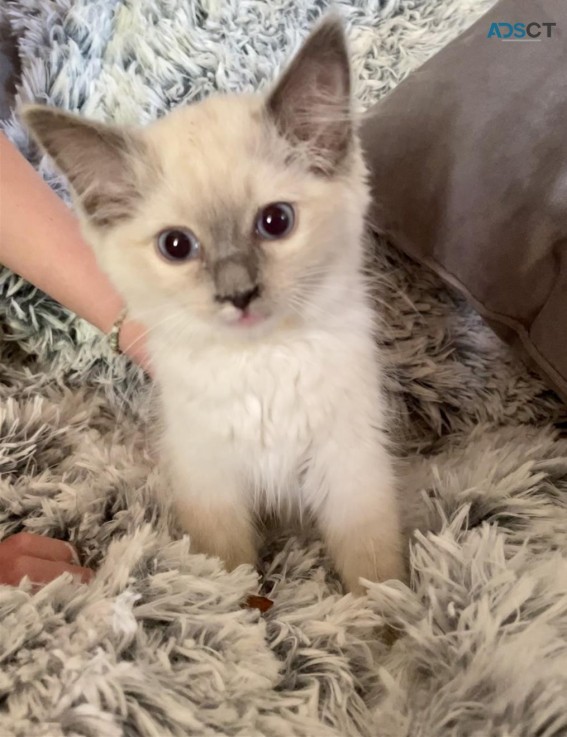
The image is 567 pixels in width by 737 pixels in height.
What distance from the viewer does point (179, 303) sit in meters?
0.83

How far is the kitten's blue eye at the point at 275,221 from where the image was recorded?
2.67ft

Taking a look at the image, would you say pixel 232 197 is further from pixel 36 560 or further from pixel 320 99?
pixel 36 560

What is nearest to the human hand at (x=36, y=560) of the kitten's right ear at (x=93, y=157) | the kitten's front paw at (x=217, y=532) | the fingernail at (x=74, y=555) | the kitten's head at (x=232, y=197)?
the fingernail at (x=74, y=555)

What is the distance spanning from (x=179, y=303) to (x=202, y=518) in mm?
332

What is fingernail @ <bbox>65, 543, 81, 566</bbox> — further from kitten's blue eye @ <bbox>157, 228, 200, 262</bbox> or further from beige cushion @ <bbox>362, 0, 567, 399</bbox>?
beige cushion @ <bbox>362, 0, 567, 399</bbox>

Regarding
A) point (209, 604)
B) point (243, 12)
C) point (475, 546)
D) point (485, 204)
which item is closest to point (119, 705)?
point (209, 604)

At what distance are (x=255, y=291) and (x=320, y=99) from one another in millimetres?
255

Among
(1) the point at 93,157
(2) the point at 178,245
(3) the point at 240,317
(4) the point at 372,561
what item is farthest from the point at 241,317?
(4) the point at 372,561

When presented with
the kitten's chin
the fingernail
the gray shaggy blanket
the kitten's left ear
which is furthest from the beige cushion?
the fingernail

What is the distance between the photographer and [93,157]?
0.84m

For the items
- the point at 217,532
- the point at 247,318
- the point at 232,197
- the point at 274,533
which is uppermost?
the point at 232,197

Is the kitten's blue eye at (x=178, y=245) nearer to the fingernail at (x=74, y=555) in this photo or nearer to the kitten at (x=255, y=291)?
the kitten at (x=255, y=291)

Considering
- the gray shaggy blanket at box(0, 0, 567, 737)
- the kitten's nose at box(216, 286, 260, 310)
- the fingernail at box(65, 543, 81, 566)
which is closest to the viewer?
the gray shaggy blanket at box(0, 0, 567, 737)

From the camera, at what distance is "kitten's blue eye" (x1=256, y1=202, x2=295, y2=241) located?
2.67 feet
